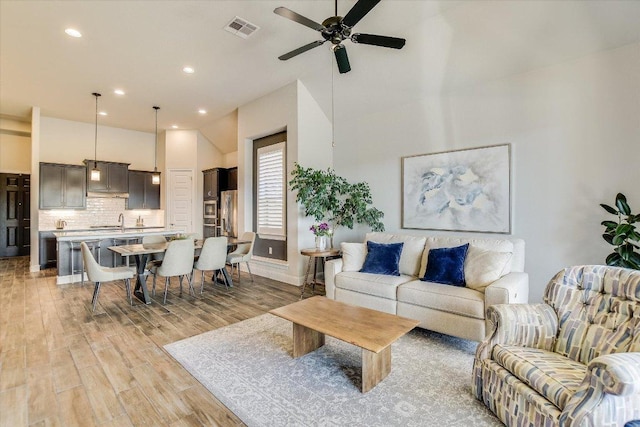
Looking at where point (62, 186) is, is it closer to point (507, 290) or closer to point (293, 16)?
point (293, 16)

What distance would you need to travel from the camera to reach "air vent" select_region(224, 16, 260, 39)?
3625 mm

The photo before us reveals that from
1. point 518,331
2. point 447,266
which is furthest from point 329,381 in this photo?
point 447,266

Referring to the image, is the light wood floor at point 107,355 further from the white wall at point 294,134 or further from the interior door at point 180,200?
the interior door at point 180,200

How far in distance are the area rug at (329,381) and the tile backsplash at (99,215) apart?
21.5 feet

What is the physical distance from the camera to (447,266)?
3.38 m

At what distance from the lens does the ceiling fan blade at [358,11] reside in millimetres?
2342

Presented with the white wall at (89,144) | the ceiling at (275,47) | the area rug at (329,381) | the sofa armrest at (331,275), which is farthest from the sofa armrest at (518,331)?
the white wall at (89,144)

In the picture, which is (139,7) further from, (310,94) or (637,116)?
(637,116)

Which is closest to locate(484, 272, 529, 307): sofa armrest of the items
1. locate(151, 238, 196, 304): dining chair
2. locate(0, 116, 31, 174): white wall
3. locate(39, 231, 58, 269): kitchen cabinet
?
locate(151, 238, 196, 304): dining chair

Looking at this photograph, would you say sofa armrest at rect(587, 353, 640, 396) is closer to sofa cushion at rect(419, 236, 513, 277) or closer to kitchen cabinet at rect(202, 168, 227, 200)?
sofa cushion at rect(419, 236, 513, 277)

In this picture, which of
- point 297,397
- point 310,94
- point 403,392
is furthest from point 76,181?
point 403,392

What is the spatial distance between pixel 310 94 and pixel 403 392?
476 centimetres

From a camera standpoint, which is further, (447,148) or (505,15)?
(447,148)

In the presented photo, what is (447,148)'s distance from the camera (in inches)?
168
